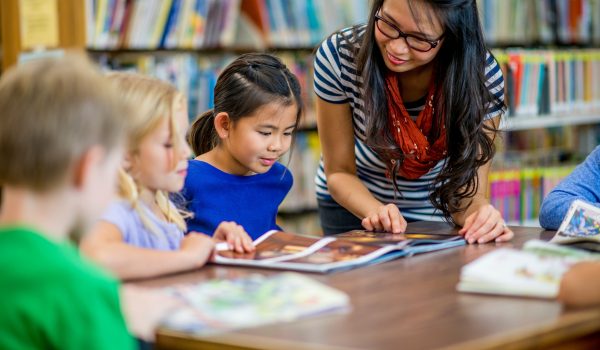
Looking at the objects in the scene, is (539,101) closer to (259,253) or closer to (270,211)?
(270,211)

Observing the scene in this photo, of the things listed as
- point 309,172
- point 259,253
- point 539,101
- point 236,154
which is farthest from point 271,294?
point 539,101

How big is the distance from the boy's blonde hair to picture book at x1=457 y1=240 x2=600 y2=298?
607mm

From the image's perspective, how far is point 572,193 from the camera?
224 centimetres

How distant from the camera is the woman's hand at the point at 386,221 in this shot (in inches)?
82.2

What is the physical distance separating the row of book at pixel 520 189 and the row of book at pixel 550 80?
0.31 meters

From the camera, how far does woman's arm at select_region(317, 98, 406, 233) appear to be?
7.44 ft

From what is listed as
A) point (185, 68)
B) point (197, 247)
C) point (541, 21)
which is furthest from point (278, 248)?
point (541, 21)

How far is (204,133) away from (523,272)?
3.64 ft

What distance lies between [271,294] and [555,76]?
3.84 m

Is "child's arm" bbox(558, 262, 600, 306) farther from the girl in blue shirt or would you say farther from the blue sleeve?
the girl in blue shirt

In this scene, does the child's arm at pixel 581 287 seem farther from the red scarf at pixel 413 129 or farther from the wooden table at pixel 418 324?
the red scarf at pixel 413 129

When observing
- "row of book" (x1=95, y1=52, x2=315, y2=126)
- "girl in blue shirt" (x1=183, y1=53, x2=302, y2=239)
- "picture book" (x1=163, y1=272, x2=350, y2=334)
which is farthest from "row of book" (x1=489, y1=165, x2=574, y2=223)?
"picture book" (x1=163, y1=272, x2=350, y2=334)

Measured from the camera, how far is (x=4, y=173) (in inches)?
46.8

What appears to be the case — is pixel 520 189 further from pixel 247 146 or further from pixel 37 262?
pixel 37 262
